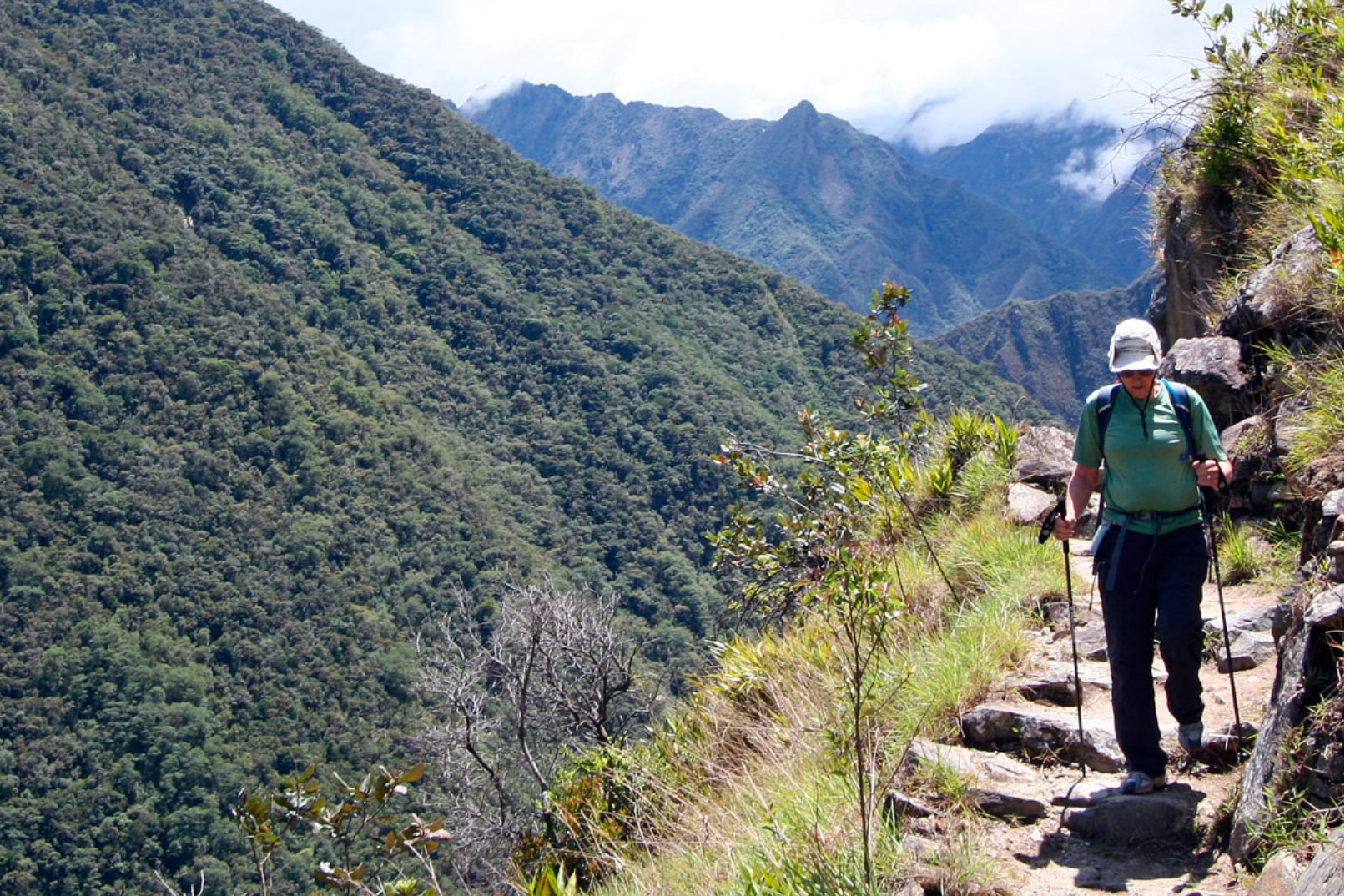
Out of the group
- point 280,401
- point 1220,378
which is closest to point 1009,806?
point 1220,378

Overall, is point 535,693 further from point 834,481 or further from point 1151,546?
point 1151,546

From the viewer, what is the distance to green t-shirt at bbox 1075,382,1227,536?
357 centimetres

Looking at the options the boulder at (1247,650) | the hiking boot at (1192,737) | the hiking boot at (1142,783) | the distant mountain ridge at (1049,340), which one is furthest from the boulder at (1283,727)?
the distant mountain ridge at (1049,340)

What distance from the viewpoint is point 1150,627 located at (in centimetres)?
364

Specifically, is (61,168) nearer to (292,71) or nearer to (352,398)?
(352,398)

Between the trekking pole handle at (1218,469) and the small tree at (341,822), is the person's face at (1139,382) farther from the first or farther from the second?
the small tree at (341,822)

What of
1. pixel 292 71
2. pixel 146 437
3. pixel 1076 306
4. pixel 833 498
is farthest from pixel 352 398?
pixel 1076 306

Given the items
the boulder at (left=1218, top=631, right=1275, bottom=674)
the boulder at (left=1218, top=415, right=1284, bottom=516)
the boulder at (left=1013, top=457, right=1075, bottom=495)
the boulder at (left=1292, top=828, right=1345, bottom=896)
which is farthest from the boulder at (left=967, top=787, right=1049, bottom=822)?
the boulder at (left=1013, top=457, right=1075, bottom=495)

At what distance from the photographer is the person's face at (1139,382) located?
3.57 m

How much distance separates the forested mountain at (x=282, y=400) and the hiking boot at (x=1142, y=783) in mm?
33755

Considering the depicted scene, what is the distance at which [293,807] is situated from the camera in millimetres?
3262

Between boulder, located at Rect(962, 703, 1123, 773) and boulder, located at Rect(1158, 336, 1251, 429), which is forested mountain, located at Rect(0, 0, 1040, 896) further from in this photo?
boulder, located at Rect(962, 703, 1123, 773)

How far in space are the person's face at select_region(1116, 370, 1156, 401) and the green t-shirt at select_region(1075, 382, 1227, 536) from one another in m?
0.03

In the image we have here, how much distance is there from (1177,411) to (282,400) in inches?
2531
